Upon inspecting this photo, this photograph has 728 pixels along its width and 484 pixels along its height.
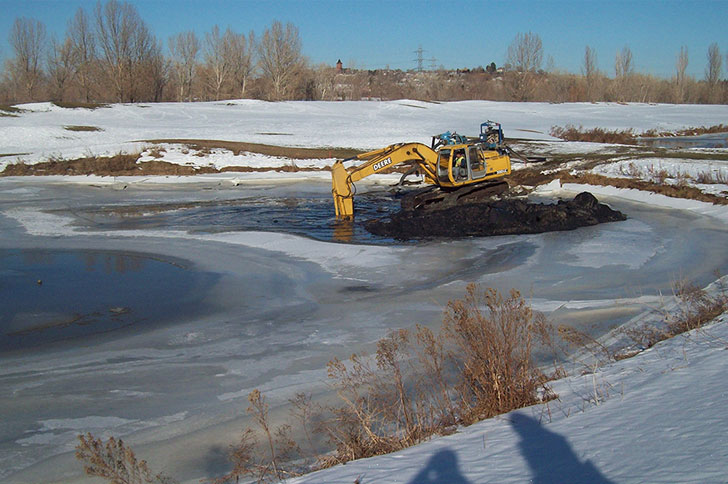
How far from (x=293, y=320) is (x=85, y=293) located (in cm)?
447

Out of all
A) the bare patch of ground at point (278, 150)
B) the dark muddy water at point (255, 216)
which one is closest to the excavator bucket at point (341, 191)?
the dark muddy water at point (255, 216)

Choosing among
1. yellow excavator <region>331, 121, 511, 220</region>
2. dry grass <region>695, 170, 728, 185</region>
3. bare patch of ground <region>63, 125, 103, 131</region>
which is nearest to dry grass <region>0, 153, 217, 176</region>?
yellow excavator <region>331, 121, 511, 220</region>

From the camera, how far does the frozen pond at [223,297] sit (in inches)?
289

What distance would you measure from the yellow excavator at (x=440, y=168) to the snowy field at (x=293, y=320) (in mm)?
1651

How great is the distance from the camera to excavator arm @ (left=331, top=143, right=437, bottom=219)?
20.4 metres

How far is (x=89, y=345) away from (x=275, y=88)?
9759 cm

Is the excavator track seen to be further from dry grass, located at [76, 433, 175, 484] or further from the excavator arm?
dry grass, located at [76, 433, 175, 484]

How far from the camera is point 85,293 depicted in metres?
12.5

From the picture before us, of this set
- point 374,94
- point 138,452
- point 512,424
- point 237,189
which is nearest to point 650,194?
point 237,189

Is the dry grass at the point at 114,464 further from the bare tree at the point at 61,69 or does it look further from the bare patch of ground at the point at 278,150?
the bare tree at the point at 61,69

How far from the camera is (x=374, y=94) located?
135 m

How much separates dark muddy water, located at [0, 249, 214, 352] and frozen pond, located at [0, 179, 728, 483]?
6cm

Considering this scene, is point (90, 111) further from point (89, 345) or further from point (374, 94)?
point (374, 94)

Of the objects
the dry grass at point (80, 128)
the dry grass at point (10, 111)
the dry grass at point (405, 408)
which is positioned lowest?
the dry grass at point (405, 408)
